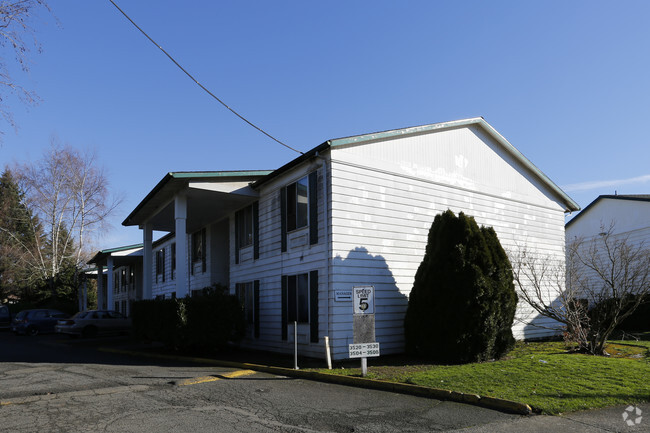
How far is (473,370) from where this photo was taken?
1066 centimetres

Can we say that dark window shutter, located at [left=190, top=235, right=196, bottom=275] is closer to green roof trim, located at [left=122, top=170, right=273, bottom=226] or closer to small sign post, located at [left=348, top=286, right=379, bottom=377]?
green roof trim, located at [left=122, top=170, right=273, bottom=226]

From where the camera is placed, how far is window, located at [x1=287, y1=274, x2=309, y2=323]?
14.5 m

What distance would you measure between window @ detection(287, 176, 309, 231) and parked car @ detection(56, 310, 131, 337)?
15098 millimetres

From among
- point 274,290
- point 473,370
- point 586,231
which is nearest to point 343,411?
point 473,370

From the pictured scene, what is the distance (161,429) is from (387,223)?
9.00 metres

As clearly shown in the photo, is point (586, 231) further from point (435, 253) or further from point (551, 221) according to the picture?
point (435, 253)

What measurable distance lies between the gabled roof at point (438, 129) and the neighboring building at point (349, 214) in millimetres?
45

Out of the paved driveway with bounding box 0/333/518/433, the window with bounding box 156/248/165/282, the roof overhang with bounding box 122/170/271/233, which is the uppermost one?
the roof overhang with bounding box 122/170/271/233

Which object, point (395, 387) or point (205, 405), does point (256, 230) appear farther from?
point (205, 405)

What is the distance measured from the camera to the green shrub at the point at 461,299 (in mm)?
12266

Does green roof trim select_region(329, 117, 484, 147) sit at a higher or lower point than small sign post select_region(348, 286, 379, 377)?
higher

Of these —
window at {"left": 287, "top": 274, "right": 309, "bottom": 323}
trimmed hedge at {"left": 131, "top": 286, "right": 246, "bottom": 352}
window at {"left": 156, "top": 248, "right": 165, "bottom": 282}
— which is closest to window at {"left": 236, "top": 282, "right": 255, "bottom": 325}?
trimmed hedge at {"left": 131, "top": 286, "right": 246, "bottom": 352}

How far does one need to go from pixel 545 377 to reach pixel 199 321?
9.56m

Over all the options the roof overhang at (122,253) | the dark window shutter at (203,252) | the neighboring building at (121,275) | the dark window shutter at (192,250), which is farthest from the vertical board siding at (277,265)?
the roof overhang at (122,253)
